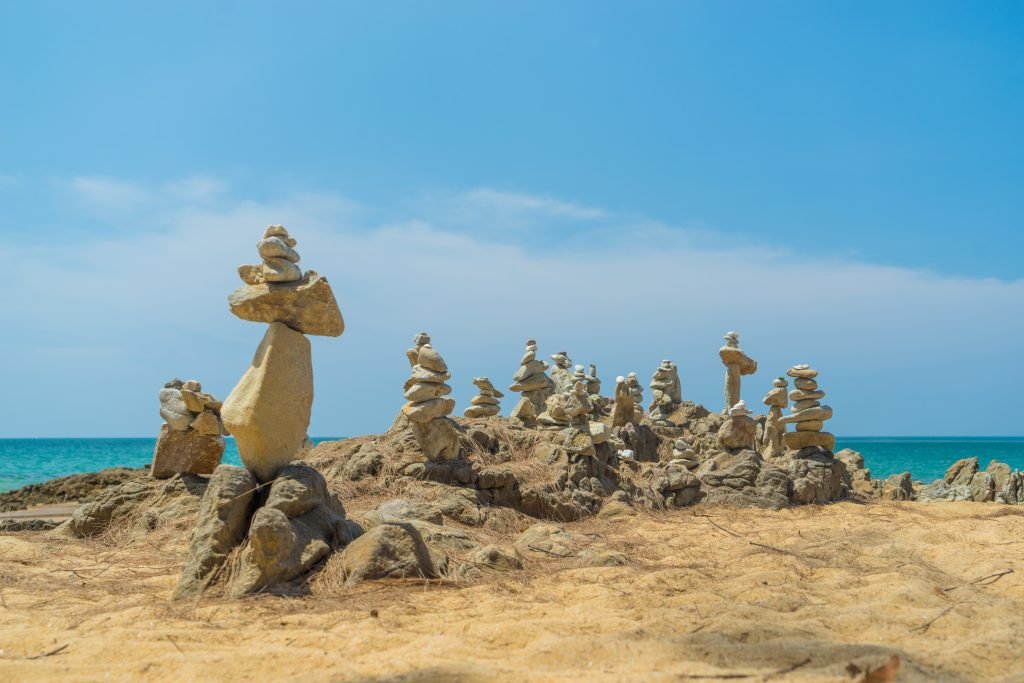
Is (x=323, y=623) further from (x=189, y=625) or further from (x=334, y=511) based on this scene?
(x=334, y=511)

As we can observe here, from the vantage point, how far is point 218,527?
24.1 ft

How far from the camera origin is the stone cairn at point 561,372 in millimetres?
22047

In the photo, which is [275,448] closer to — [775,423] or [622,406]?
[622,406]

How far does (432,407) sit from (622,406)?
24.6ft

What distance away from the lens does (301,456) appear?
15344 millimetres

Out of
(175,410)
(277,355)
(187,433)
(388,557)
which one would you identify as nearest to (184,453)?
(187,433)

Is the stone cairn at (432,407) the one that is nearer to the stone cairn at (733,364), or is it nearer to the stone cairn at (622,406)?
the stone cairn at (622,406)

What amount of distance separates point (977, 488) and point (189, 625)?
16969 mm

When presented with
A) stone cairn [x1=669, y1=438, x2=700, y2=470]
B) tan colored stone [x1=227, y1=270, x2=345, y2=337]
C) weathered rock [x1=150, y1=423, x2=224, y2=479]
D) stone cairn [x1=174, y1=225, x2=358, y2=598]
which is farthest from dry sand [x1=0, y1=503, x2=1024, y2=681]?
stone cairn [x1=669, y1=438, x2=700, y2=470]

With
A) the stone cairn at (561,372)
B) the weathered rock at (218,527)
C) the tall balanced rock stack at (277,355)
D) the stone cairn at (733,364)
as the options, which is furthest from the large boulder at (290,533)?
the stone cairn at (733,364)

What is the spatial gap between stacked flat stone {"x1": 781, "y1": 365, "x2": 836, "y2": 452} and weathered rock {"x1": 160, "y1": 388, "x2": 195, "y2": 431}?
1048 centimetres

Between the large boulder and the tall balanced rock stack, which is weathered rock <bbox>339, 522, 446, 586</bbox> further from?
the tall balanced rock stack

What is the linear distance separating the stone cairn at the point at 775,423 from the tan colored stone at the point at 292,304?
559 inches

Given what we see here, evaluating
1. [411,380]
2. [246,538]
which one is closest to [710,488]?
[411,380]
